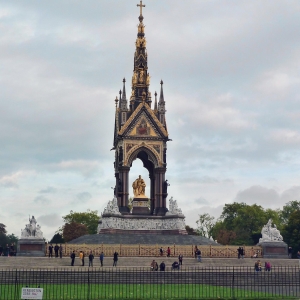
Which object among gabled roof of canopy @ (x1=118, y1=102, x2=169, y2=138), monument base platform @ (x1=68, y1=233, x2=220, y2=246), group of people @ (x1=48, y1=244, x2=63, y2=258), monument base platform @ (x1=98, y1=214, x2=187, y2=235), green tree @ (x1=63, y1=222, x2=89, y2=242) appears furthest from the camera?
green tree @ (x1=63, y1=222, x2=89, y2=242)

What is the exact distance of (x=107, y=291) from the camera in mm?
30531

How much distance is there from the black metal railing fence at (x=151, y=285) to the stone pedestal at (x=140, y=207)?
25.3 m

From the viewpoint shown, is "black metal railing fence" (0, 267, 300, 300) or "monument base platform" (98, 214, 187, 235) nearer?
"black metal railing fence" (0, 267, 300, 300)

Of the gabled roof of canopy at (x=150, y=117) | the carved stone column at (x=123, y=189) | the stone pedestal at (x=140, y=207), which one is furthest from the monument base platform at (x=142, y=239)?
the gabled roof of canopy at (x=150, y=117)

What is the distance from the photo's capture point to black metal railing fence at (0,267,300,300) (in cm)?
2888

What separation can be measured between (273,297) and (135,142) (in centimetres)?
3597

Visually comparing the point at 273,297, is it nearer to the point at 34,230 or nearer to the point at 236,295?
the point at 236,295

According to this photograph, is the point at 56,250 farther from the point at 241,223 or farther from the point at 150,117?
the point at 241,223

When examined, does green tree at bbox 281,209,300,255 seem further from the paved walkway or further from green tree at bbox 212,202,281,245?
the paved walkway

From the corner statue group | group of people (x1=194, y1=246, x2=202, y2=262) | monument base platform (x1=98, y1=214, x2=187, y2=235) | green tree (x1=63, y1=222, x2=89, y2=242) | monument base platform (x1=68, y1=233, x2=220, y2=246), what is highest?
the corner statue group

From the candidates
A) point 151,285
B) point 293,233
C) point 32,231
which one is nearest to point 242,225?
point 293,233

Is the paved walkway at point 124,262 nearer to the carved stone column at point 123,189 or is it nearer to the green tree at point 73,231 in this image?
the carved stone column at point 123,189

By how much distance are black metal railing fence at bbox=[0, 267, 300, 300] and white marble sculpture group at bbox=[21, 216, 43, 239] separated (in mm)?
15438

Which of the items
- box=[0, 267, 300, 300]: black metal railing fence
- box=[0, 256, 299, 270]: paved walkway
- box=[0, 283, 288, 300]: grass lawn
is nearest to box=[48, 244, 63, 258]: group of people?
box=[0, 256, 299, 270]: paved walkway
